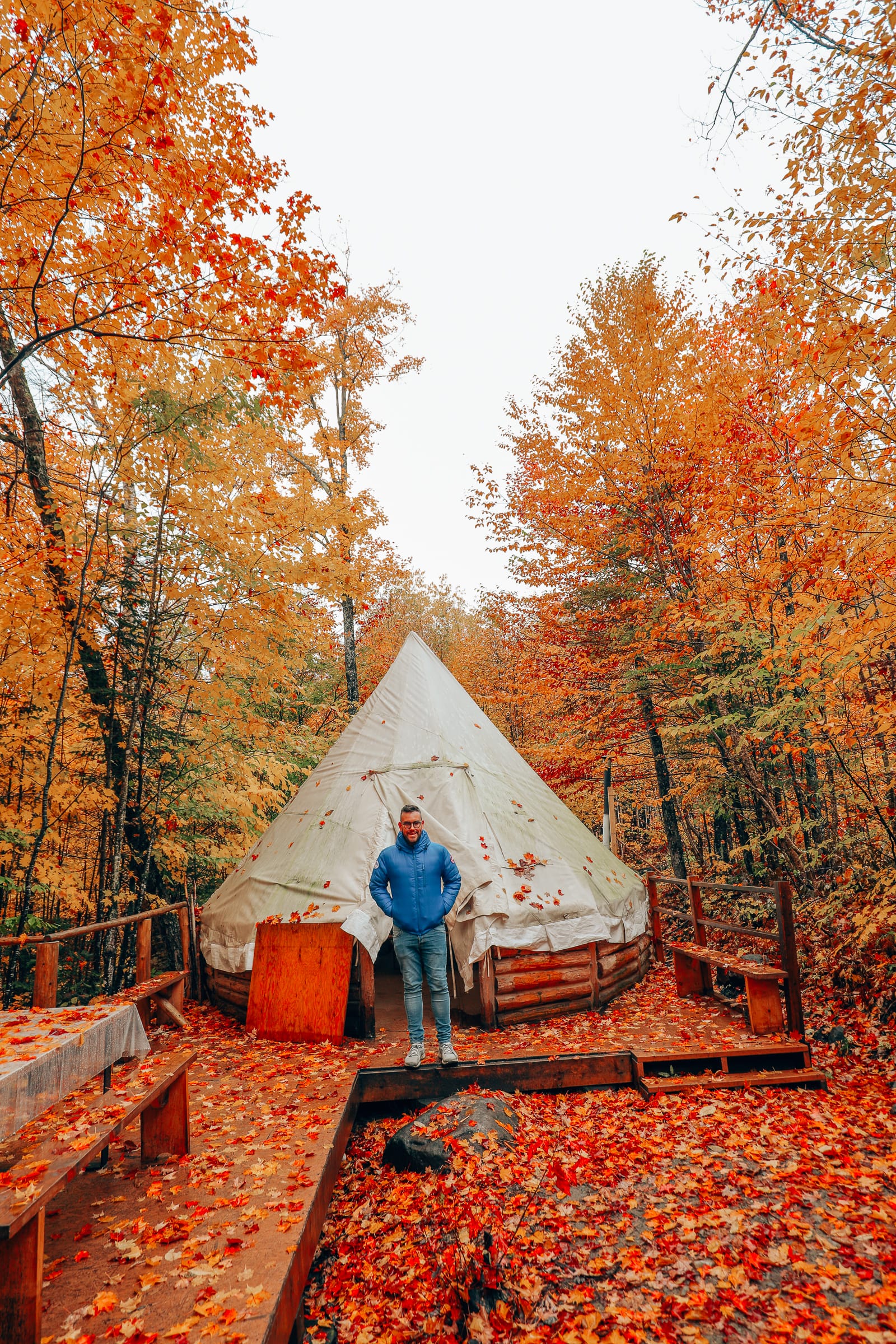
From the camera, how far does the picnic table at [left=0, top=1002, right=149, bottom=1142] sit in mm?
2230

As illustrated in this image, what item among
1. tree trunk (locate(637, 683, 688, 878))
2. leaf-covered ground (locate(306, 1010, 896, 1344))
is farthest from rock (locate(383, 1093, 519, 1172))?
tree trunk (locate(637, 683, 688, 878))

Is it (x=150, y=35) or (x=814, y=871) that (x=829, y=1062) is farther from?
(x=150, y=35)

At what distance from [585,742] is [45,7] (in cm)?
1079

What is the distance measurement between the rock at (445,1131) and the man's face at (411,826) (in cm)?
175

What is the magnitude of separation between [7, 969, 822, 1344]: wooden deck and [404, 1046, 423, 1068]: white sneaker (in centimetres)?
9

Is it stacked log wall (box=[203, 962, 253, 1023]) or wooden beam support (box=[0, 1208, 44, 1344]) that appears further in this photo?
stacked log wall (box=[203, 962, 253, 1023])

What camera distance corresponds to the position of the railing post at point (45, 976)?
13.5ft

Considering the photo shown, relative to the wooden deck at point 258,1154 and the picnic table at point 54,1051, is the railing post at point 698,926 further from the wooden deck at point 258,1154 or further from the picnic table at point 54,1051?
the picnic table at point 54,1051

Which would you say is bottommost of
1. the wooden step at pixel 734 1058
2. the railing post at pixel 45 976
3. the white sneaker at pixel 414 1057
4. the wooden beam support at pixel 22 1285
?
the wooden step at pixel 734 1058

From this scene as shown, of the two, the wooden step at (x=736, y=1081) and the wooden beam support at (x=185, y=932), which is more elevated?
the wooden beam support at (x=185, y=932)

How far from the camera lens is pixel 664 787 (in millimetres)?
11992

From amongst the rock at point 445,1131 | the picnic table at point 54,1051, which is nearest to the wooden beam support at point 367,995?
the rock at point 445,1131

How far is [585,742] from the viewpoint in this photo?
38.7 ft

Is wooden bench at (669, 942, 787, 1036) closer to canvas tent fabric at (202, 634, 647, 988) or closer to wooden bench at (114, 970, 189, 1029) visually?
canvas tent fabric at (202, 634, 647, 988)
